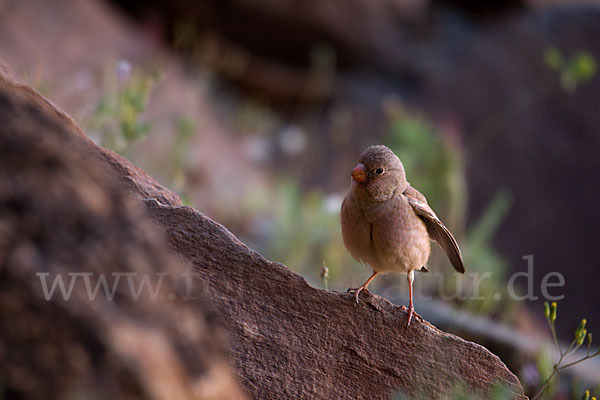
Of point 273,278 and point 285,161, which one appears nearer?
point 273,278

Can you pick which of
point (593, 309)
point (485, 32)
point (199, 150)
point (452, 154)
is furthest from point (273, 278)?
point (485, 32)

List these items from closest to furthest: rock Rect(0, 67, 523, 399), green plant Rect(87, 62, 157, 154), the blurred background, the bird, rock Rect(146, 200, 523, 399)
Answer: rock Rect(0, 67, 523, 399)
rock Rect(146, 200, 523, 399)
the bird
green plant Rect(87, 62, 157, 154)
the blurred background

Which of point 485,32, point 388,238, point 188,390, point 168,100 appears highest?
point 485,32

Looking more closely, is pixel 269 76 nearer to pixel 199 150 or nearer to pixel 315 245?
pixel 199 150

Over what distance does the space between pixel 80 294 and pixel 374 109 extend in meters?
10.1

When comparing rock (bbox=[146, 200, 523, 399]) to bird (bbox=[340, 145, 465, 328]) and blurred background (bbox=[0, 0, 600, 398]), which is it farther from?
blurred background (bbox=[0, 0, 600, 398])

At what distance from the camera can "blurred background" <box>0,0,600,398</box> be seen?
6.73m

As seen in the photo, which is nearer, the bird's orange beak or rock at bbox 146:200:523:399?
rock at bbox 146:200:523:399

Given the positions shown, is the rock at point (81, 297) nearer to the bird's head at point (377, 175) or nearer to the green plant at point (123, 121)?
the bird's head at point (377, 175)

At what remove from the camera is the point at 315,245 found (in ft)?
20.5

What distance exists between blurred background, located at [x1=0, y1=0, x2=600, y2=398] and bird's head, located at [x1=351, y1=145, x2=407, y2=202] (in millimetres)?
2895

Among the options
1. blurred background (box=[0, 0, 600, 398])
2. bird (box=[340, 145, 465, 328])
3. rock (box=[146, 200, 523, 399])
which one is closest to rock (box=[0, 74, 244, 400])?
rock (box=[146, 200, 523, 399])

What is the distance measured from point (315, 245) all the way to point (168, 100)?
12.7 ft

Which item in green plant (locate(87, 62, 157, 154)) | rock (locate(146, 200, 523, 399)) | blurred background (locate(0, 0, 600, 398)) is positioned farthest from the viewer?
blurred background (locate(0, 0, 600, 398))
